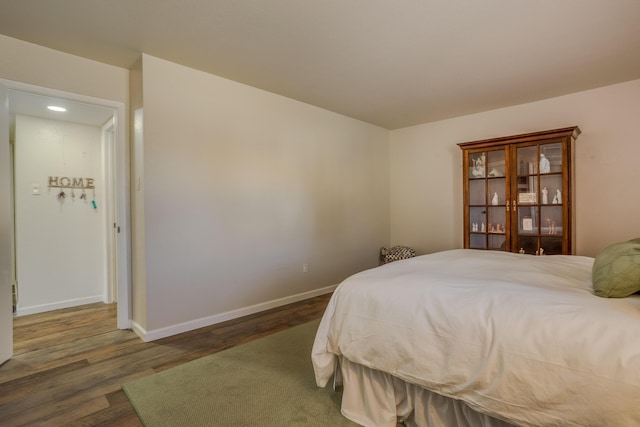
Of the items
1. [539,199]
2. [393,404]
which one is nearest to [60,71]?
[393,404]

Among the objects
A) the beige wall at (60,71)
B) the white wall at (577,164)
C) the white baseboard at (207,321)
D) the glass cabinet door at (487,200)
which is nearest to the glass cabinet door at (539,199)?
the glass cabinet door at (487,200)

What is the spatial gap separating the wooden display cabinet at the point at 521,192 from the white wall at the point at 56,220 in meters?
4.75

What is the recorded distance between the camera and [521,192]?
11.7 ft

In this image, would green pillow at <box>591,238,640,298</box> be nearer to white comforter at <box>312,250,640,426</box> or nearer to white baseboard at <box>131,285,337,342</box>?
white comforter at <box>312,250,640,426</box>

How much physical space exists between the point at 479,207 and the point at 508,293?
2.81m

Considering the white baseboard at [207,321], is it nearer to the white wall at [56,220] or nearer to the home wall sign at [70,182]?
the white wall at [56,220]

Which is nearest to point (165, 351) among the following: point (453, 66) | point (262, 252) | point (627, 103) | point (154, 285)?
point (154, 285)

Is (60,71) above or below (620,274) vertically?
above

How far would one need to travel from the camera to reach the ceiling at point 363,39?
79.7 inches

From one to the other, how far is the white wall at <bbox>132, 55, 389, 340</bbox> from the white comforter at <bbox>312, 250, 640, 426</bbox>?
1744 mm

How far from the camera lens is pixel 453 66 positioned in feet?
9.37

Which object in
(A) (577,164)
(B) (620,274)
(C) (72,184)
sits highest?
(A) (577,164)

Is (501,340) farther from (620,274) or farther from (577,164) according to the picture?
(577,164)

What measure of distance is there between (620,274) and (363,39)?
2145mm
